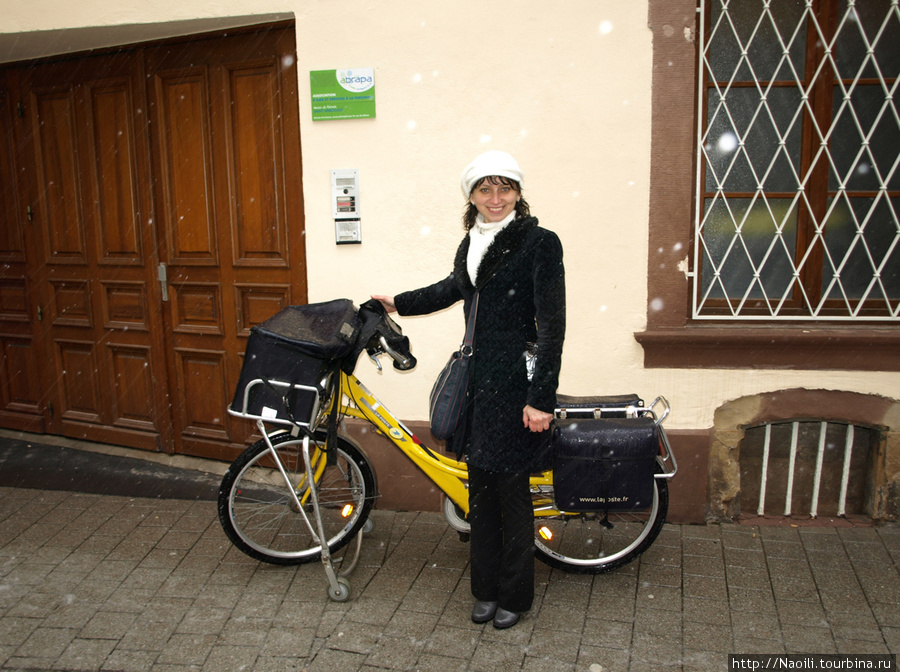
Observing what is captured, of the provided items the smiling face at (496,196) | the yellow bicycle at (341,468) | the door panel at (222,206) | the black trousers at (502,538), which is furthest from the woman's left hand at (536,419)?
the door panel at (222,206)

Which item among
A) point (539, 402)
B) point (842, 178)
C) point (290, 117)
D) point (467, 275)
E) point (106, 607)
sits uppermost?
point (290, 117)

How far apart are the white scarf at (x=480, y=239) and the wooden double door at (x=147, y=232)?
160cm

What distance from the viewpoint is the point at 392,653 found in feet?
9.44

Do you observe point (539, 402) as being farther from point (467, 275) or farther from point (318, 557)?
point (318, 557)

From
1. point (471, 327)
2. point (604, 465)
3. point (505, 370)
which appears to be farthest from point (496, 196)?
point (604, 465)

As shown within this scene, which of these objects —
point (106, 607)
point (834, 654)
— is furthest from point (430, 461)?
point (834, 654)

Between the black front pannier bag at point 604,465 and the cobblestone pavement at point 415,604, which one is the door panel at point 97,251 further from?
the black front pannier bag at point 604,465

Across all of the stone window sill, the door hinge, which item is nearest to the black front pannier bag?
the stone window sill

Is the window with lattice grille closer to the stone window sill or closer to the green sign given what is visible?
the stone window sill

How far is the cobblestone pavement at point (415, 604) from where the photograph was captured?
2869 mm

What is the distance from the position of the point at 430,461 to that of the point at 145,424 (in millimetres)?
2763

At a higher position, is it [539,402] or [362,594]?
[539,402]

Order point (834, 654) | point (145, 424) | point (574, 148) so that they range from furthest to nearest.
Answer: point (145, 424) → point (574, 148) → point (834, 654)

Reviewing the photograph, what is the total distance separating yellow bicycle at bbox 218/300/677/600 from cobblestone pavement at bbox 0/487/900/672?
0.15 m
